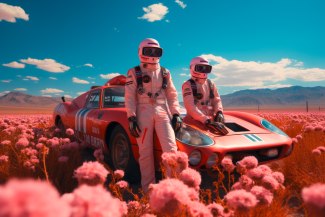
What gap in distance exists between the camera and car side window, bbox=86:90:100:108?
5.32 metres

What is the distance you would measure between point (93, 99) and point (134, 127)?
2.49 meters

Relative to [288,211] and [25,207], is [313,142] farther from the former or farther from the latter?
[25,207]

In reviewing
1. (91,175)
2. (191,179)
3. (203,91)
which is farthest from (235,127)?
(91,175)

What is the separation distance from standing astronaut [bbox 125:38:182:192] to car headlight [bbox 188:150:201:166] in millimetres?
235

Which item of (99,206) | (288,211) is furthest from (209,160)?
(99,206)

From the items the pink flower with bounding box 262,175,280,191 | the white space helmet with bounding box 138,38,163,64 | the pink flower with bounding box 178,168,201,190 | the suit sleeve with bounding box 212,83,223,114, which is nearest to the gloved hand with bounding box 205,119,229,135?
the suit sleeve with bounding box 212,83,223,114

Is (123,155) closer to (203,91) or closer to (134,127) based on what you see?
(134,127)

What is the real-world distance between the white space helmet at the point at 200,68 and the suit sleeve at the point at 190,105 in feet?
1.03

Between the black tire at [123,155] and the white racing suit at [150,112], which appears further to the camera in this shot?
the black tire at [123,155]

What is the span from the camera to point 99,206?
0.63m

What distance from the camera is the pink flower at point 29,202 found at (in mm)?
470

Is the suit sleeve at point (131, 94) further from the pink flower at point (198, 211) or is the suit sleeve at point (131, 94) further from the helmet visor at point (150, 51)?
the pink flower at point (198, 211)

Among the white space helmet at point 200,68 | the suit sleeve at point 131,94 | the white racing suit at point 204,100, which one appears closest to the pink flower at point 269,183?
the suit sleeve at point 131,94

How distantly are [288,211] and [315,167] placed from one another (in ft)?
6.09
